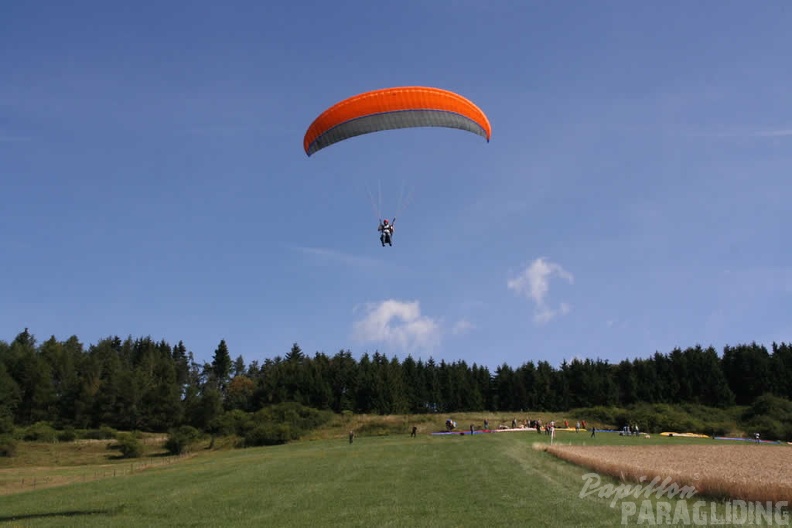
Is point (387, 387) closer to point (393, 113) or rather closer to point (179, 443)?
point (179, 443)

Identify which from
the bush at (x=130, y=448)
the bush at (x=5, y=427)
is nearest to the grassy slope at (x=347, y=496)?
the bush at (x=130, y=448)

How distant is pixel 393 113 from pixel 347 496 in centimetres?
1742

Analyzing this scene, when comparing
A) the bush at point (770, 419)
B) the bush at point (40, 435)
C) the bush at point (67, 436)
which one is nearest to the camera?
the bush at point (770, 419)

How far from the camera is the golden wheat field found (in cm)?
1823

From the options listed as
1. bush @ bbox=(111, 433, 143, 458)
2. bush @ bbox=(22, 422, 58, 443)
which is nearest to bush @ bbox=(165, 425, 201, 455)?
bush @ bbox=(111, 433, 143, 458)

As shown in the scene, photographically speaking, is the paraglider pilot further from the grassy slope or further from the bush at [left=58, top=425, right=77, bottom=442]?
the bush at [left=58, top=425, right=77, bottom=442]

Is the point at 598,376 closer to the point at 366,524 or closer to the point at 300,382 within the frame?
the point at 300,382

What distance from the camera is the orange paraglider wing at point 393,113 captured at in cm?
2755

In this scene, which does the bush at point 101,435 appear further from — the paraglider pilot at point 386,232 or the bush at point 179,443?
the paraglider pilot at point 386,232

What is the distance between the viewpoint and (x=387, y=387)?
10525 cm

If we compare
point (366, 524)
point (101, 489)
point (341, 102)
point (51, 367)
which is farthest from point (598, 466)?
point (51, 367)

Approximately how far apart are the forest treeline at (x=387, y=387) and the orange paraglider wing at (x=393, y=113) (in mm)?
70560

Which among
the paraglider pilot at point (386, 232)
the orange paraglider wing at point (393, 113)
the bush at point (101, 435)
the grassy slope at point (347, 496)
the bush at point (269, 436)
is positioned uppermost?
the orange paraglider wing at point (393, 113)

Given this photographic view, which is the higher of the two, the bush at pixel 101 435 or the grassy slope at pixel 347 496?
the grassy slope at pixel 347 496
